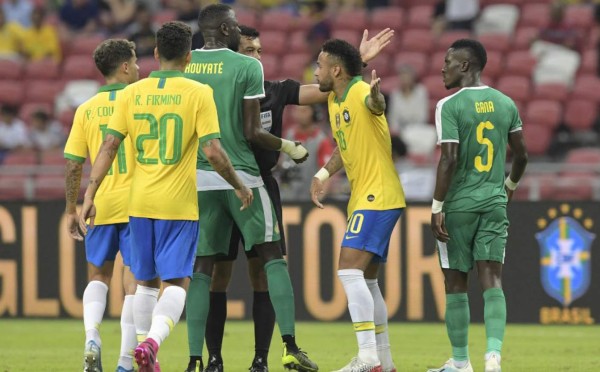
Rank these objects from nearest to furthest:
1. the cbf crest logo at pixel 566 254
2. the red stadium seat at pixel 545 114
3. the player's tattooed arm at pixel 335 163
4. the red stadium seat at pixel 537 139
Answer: the player's tattooed arm at pixel 335 163 → the cbf crest logo at pixel 566 254 → the red stadium seat at pixel 537 139 → the red stadium seat at pixel 545 114

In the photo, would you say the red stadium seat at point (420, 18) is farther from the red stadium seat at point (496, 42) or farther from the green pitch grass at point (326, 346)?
the green pitch grass at point (326, 346)

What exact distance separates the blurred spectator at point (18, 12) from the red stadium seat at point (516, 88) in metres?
8.08

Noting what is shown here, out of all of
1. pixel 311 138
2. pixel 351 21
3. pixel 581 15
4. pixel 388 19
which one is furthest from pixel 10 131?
pixel 581 15

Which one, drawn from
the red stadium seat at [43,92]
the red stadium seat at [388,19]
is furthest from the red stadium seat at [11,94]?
the red stadium seat at [388,19]

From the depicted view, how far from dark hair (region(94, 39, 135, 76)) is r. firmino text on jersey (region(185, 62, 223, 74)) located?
515 millimetres

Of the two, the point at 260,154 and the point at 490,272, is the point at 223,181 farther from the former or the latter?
the point at 490,272

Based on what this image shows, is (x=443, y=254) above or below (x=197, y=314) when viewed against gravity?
above

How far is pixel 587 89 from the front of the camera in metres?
17.3

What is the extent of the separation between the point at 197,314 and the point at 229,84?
1.60 meters

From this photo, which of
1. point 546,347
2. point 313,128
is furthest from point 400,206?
point 313,128

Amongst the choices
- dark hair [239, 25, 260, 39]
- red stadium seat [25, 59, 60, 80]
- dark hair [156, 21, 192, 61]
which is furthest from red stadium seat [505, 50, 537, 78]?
dark hair [156, 21, 192, 61]

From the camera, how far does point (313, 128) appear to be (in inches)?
550

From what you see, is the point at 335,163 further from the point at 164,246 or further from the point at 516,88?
the point at 516,88

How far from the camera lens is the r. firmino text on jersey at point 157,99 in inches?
322
